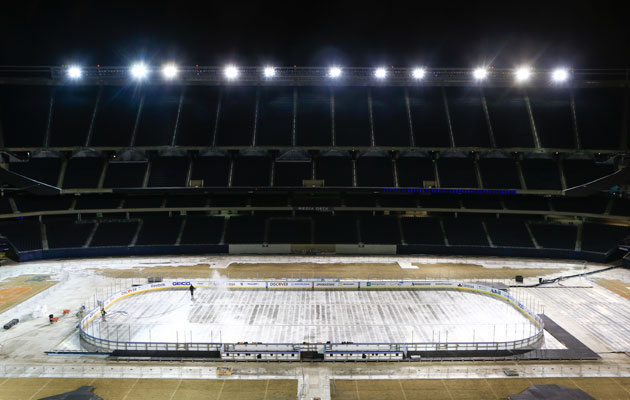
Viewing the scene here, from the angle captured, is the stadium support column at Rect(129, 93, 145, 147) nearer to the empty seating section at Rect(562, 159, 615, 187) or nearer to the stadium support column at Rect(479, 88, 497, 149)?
the stadium support column at Rect(479, 88, 497, 149)

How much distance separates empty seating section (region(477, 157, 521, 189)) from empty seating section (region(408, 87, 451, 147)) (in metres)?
5.29

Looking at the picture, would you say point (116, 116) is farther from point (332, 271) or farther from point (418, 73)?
point (418, 73)

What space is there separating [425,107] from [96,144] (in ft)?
134

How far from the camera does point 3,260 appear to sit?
36.0 metres

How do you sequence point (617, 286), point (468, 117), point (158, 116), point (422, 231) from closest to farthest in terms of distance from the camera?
point (617, 286), point (422, 231), point (468, 117), point (158, 116)

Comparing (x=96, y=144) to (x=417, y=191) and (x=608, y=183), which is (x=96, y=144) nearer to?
(x=417, y=191)

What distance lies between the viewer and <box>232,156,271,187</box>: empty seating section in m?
41.5

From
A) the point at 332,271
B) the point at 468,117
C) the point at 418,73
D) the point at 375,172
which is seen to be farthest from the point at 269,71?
the point at 332,271

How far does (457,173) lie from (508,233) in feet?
28.6

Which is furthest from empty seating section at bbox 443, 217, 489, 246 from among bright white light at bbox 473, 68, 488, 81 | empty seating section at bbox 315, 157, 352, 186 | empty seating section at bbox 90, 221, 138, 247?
empty seating section at bbox 90, 221, 138, 247

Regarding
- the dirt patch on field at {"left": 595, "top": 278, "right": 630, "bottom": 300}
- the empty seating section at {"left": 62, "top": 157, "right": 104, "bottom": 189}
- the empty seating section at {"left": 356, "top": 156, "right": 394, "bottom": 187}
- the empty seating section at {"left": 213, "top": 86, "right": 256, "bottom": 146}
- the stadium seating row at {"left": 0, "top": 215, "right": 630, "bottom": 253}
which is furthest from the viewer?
the empty seating section at {"left": 213, "top": 86, "right": 256, "bottom": 146}

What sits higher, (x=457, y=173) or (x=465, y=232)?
(x=457, y=173)

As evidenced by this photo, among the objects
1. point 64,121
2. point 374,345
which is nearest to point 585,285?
point 374,345

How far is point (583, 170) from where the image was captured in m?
40.3
